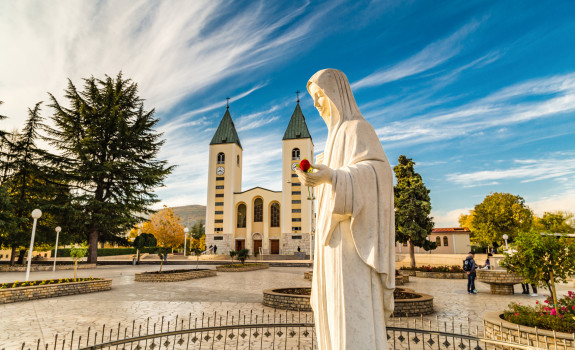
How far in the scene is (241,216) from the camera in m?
48.2

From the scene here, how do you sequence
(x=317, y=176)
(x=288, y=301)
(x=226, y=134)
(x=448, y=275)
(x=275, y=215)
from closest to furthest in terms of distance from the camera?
(x=317, y=176), (x=288, y=301), (x=448, y=275), (x=275, y=215), (x=226, y=134)

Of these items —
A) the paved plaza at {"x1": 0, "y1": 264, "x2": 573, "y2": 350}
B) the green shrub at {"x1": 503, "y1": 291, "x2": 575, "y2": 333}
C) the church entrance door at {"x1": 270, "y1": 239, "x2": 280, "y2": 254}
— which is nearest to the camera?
the green shrub at {"x1": 503, "y1": 291, "x2": 575, "y2": 333}

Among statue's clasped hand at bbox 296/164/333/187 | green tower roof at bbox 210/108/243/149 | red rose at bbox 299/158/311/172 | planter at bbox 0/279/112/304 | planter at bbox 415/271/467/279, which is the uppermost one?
green tower roof at bbox 210/108/243/149

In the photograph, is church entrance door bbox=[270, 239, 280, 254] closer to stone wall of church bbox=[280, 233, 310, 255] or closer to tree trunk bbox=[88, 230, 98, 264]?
stone wall of church bbox=[280, 233, 310, 255]

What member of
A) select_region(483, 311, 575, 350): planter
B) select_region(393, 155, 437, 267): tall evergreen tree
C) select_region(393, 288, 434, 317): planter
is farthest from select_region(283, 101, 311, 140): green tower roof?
select_region(483, 311, 575, 350): planter

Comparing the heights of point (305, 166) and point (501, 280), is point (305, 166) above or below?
above

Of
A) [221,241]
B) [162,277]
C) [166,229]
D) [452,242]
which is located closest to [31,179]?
[162,277]

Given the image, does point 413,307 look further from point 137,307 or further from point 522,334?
point 137,307

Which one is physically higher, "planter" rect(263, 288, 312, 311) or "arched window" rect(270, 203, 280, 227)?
"arched window" rect(270, 203, 280, 227)

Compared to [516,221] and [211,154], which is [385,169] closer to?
[516,221]

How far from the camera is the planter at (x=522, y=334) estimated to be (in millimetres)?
4547

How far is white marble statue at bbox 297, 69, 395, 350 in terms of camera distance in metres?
2.10

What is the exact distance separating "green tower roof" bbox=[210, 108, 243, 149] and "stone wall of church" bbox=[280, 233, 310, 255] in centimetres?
1786

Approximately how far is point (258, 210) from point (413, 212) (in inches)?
1175
